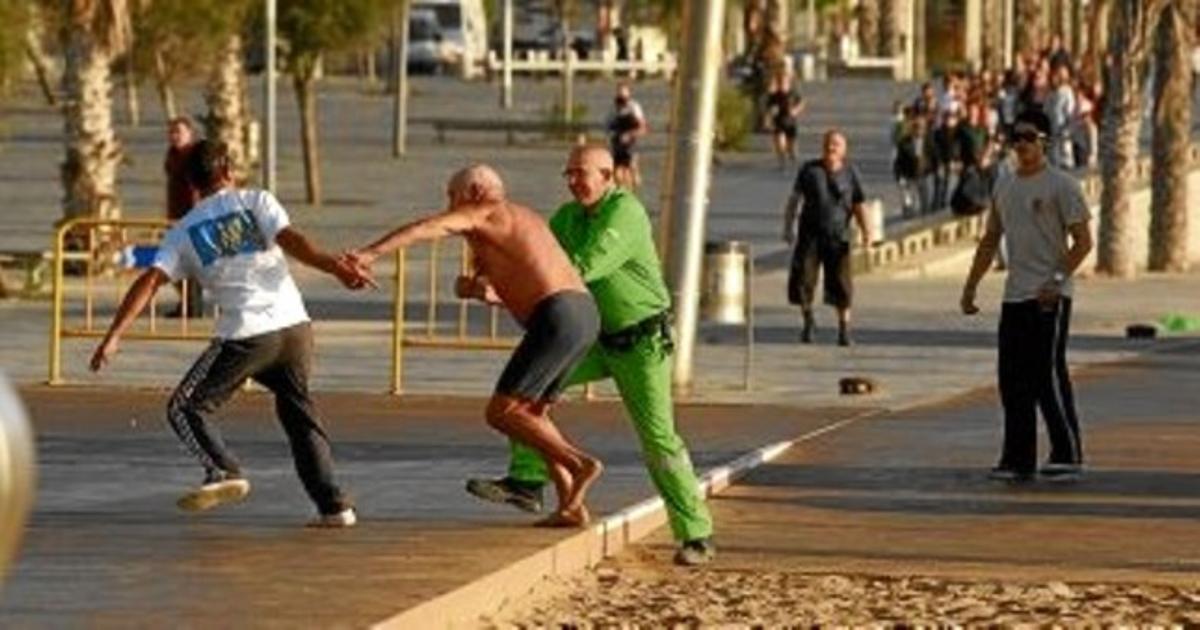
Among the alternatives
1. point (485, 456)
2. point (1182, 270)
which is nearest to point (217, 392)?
point (485, 456)

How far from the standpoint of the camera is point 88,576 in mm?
14555

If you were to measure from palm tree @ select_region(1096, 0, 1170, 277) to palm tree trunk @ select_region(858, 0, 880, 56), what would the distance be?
54.2 m

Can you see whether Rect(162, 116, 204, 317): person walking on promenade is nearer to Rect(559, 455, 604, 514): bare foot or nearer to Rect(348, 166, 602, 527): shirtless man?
Rect(559, 455, 604, 514): bare foot

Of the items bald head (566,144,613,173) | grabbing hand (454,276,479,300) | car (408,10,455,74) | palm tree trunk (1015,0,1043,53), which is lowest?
car (408,10,455,74)

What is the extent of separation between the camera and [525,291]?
16062mm

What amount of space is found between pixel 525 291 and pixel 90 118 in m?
22.2

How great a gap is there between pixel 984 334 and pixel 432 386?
8144 millimetres

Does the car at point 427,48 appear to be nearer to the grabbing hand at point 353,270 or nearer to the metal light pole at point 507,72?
the metal light pole at point 507,72

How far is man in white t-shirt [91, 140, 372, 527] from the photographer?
53.3ft

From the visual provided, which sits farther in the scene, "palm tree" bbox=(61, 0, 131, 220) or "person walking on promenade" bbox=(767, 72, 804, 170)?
"person walking on promenade" bbox=(767, 72, 804, 170)

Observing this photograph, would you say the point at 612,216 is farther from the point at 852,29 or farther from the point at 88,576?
the point at 852,29

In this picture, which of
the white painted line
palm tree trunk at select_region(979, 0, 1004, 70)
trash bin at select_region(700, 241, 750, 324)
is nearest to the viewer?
the white painted line

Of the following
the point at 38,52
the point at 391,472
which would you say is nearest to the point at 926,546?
the point at 391,472

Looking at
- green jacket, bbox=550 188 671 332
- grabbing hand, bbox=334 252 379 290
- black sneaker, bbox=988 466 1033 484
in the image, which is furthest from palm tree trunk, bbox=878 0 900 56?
grabbing hand, bbox=334 252 379 290
